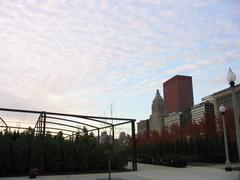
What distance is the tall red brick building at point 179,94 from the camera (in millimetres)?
123125

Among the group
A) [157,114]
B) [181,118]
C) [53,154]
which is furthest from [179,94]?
[53,154]

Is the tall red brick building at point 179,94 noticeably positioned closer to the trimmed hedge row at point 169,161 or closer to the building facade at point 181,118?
the building facade at point 181,118

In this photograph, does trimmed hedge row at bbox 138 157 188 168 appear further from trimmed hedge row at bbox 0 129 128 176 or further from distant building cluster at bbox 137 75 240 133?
distant building cluster at bbox 137 75 240 133

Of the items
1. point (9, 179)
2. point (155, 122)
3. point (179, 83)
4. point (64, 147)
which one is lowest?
point (9, 179)

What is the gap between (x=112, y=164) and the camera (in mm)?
21969

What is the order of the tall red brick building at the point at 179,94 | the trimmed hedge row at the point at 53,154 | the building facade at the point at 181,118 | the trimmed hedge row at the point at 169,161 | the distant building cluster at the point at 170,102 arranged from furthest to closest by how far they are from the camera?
the tall red brick building at the point at 179,94, the distant building cluster at the point at 170,102, the building facade at the point at 181,118, the trimmed hedge row at the point at 169,161, the trimmed hedge row at the point at 53,154

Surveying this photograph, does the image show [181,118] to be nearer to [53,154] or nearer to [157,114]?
[157,114]

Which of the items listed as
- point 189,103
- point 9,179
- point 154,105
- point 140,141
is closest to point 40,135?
point 9,179

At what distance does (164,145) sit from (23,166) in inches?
1277

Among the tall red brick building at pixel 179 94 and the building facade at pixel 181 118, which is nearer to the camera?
the building facade at pixel 181 118

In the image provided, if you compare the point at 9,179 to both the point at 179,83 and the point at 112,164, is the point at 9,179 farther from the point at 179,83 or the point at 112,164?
the point at 179,83

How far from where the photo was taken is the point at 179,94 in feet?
405

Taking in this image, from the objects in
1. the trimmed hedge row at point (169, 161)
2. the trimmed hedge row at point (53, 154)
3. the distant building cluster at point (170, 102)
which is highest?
the distant building cluster at point (170, 102)

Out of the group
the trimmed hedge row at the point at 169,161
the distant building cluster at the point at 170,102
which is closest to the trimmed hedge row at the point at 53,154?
the trimmed hedge row at the point at 169,161
